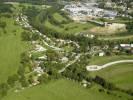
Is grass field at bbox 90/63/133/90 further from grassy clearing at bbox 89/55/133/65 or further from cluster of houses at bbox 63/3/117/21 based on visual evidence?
cluster of houses at bbox 63/3/117/21

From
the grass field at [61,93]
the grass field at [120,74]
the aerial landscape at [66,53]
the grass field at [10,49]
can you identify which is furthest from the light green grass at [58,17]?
the grass field at [61,93]

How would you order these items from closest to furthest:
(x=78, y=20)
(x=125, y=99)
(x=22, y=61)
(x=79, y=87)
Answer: (x=125, y=99), (x=79, y=87), (x=22, y=61), (x=78, y=20)

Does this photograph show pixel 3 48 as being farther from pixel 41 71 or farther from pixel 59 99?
pixel 59 99

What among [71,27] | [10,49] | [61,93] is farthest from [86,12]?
[61,93]

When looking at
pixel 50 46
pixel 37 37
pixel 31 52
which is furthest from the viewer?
pixel 37 37

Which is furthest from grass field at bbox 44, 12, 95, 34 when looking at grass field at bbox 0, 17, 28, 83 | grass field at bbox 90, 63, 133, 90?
grass field at bbox 90, 63, 133, 90

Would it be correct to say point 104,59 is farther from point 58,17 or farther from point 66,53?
point 58,17

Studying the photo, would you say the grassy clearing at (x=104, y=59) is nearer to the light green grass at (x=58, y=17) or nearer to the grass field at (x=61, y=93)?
the grass field at (x=61, y=93)

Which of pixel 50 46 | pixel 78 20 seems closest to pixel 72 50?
Result: pixel 50 46
